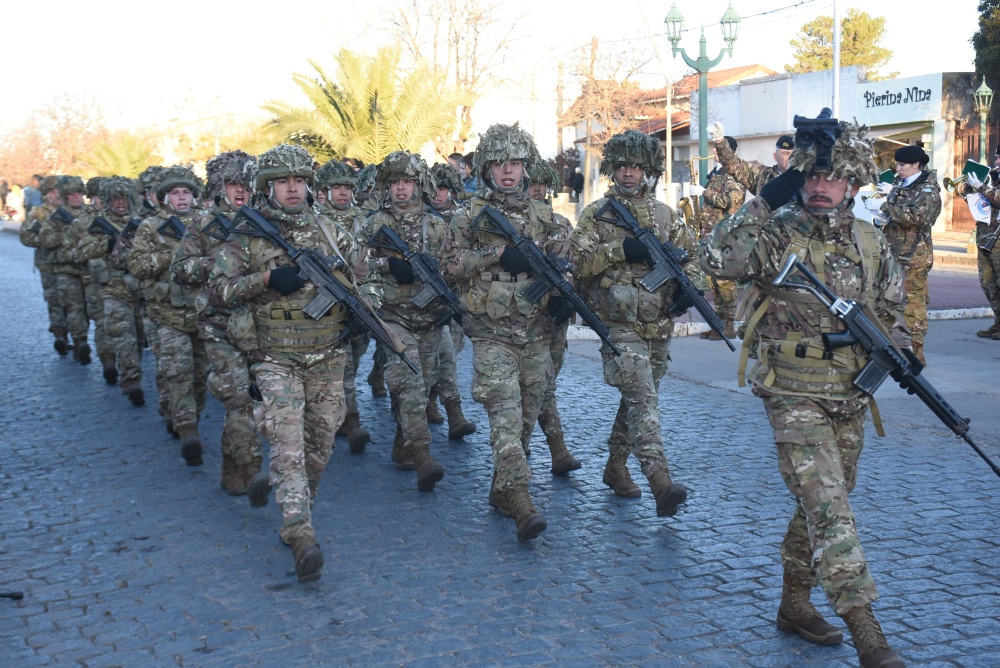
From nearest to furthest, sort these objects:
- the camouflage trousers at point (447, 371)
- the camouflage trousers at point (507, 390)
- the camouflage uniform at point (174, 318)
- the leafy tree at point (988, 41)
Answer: the camouflage trousers at point (507, 390) < the camouflage uniform at point (174, 318) < the camouflage trousers at point (447, 371) < the leafy tree at point (988, 41)

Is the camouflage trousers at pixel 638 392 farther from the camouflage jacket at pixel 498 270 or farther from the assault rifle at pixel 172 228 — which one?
the assault rifle at pixel 172 228

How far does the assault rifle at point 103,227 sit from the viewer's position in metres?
10.2

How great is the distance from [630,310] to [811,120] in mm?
1968

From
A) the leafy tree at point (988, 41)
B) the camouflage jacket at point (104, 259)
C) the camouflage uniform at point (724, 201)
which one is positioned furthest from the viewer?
the leafy tree at point (988, 41)

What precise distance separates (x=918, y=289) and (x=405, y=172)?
5.61 m

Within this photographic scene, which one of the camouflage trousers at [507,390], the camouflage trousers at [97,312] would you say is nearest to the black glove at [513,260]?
the camouflage trousers at [507,390]

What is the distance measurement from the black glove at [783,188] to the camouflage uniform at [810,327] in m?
0.03

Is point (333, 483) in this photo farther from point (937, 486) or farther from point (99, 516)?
point (937, 486)

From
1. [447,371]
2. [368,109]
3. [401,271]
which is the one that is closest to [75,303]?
[447,371]

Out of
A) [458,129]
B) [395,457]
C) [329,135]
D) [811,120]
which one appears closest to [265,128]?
[329,135]

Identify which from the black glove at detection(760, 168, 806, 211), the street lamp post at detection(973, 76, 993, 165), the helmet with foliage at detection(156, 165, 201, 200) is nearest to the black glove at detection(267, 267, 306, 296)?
the black glove at detection(760, 168, 806, 211)

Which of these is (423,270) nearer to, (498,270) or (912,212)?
(498,270)

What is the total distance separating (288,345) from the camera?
214 inches

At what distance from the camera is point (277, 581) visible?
5.17 meters
